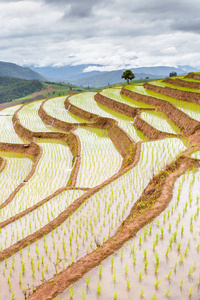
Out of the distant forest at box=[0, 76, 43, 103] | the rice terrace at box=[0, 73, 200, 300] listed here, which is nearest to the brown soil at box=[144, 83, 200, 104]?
the rice terrace at box=[0, 73, 200, 300]

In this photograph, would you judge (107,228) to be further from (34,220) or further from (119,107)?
(119,107)

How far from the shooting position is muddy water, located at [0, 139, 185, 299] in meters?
3.95

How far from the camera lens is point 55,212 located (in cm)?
673

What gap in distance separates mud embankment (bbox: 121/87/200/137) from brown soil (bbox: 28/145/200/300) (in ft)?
22.6

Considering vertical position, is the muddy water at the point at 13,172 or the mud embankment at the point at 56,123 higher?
the mud embankment at the point at 56,123

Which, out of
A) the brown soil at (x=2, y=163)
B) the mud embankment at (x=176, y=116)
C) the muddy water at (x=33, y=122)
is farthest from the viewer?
the muddy water at (x=33, y=122)

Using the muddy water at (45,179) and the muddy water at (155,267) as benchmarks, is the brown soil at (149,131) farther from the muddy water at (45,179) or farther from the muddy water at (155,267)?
the muddy water at (155,267)

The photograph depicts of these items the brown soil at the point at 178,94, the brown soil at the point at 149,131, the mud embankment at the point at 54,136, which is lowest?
the mud embankment at the point at 54,136

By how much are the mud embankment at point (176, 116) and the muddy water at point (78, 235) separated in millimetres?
6541

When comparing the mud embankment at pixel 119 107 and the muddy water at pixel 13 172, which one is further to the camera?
the mud embankment at pixel 119 107

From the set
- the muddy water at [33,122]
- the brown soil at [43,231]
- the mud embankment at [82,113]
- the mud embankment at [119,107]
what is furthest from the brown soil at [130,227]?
the muddy water at [33,122]

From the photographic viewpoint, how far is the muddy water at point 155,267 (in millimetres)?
3143

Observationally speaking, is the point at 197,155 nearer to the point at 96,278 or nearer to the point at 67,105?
the point at 96,278

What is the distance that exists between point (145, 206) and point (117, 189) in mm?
1573
